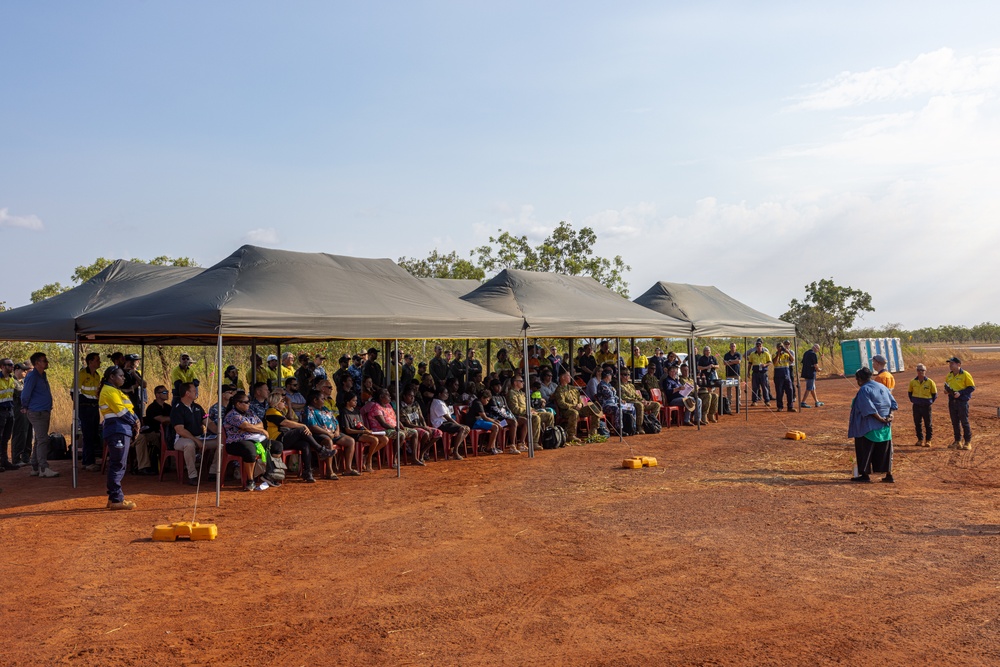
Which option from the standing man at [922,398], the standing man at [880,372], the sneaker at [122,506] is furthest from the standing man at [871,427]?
the sneaker at [122,506]

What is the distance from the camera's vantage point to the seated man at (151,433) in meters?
11.2

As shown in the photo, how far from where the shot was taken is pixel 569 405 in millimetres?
14414

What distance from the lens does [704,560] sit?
6641 millimetres

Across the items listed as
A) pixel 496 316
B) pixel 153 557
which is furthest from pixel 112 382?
pixel 496 316

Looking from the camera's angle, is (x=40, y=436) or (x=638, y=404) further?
(x=638, y=404)

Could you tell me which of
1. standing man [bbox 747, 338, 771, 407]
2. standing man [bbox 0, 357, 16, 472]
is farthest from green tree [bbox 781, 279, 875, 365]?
standing man [bbox 0, 357, 16, 472]

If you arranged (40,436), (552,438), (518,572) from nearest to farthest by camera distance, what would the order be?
(518,572) < (40,436) < (552,438)

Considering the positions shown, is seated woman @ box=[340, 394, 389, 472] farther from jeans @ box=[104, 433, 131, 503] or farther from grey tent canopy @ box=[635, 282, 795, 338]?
grey tent canopy @ box=[635, 282, 795, 338]

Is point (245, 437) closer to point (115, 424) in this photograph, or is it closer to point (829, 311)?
point (115, 424)

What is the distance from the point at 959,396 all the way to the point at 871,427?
4.00 meters

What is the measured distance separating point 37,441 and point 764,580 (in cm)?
929

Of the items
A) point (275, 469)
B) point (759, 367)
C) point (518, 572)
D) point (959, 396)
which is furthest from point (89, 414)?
point (759, 367)

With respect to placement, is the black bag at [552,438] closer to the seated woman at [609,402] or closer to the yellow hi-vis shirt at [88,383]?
the seated woman at [609,402]

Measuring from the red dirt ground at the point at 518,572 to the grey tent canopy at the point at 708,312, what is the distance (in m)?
6.66
